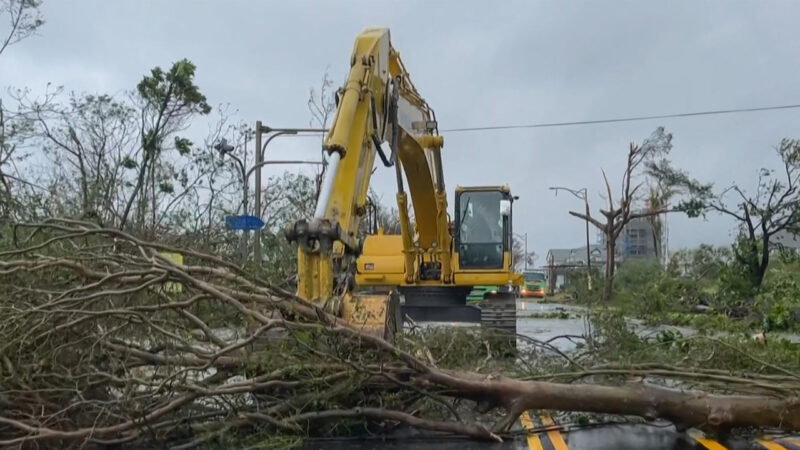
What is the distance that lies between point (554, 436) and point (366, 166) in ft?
10.8

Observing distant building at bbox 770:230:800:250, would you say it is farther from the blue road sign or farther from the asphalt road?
the asphalt road

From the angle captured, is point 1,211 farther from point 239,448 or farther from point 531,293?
point 531,293

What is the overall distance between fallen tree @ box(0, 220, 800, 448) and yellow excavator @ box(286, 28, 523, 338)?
804 millimetres

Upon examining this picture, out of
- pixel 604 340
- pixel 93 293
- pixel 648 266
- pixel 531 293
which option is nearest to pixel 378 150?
pixel 604 340

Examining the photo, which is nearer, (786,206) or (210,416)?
(210,416)

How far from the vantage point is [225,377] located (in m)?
5.90

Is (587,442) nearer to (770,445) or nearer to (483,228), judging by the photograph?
(770,445)

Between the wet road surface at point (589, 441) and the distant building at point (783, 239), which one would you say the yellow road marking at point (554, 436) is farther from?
the distant building at point (783, 239)

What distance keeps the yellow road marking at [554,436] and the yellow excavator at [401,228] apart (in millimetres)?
1476

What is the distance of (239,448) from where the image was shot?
5484 millimetres

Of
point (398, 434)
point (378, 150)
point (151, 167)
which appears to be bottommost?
point (398, 434)

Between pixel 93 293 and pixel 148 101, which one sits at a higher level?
pixel 148 101

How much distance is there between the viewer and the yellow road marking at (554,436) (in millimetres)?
5805

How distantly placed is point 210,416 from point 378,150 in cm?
362
